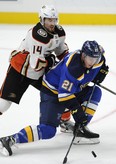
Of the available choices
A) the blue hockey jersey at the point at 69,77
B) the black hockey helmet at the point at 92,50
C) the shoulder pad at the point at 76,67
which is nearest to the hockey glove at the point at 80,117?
the blue hockey jersey at the point at 69,77

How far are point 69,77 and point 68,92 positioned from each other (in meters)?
0.09

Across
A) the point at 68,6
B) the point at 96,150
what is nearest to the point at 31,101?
the point at 96,150

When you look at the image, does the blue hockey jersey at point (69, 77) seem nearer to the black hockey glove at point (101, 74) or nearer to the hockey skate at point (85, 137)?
the black hockey glove at point (101, 74)

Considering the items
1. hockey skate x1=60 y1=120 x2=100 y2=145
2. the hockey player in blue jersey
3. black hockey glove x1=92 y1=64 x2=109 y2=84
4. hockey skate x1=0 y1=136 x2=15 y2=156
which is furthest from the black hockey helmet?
hockey skate x1=0 y1=136 x2=15 y2=156

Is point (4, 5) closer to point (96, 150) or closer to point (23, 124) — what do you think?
point (23, 124)

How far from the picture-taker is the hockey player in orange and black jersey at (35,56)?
2.80 metres

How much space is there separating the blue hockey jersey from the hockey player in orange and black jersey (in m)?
0.13

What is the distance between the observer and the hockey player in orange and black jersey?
2.80 metres

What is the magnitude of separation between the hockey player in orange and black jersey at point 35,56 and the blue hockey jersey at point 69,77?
0.13 m

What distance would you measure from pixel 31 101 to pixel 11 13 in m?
3.46

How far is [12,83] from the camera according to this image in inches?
115

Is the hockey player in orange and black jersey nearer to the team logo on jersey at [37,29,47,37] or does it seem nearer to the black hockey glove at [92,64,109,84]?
the team logo on jersey at [37,29,47,37]

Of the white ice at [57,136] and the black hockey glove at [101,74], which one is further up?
the black hockey glove at [101,74]

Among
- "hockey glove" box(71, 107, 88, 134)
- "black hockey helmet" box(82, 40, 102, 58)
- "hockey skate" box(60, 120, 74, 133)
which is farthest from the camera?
"hockey skate" box(60, 120, 74, 133)
